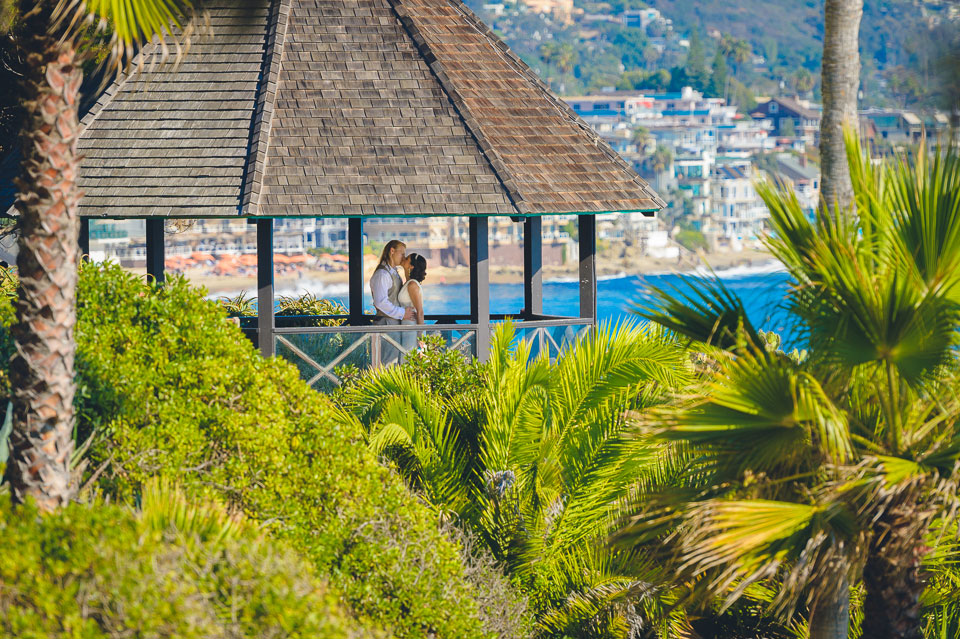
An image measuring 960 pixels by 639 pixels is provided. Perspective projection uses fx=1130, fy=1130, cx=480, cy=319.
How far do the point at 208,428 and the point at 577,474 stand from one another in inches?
118

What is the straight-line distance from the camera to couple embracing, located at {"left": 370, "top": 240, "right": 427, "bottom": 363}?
1209 cm

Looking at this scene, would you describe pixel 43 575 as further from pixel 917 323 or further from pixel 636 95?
pixel 636 95

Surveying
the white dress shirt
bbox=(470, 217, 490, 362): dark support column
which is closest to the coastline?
→ the white dress shirt

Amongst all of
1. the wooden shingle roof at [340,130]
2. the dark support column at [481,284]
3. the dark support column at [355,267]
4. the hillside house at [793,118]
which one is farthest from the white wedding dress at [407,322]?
the hillside house at [793,118]

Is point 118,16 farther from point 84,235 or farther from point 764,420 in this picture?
point 84,235

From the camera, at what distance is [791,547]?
6.18m

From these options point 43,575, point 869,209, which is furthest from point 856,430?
point 43,575

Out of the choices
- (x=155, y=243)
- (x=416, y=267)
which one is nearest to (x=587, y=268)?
(x=416, y=267)

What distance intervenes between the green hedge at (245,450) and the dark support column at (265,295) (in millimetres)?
3500

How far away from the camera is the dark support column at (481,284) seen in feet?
37.8

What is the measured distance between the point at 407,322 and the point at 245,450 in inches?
204

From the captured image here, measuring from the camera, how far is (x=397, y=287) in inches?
485

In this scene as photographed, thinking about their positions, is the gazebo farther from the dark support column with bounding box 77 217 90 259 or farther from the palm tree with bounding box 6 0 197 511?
the palm tree with bounding box 6 0 197 511

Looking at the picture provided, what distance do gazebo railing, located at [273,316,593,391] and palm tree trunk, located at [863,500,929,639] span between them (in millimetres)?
4771
